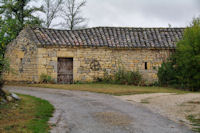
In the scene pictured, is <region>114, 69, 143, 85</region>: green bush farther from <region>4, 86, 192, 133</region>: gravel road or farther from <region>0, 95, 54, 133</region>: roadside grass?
<region>0, 95, 54, 133</region>: roadside grass

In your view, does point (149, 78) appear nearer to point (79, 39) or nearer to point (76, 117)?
point (79, 39)

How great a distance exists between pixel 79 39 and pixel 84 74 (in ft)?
7.95

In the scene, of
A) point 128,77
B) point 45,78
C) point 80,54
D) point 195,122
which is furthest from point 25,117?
point 128,77

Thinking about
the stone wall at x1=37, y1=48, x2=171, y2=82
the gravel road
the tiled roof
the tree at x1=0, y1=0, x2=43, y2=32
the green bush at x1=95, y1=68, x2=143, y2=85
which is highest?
the tree at x1=0, y1=0, x2=43, y2=32

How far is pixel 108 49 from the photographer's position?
711 inches

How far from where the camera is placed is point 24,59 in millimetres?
17922

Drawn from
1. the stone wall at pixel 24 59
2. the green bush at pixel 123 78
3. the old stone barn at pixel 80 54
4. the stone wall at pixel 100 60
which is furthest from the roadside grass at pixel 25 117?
the green bush at pixel 123 78

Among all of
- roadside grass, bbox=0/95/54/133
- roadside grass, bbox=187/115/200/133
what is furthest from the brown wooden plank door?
roadside grass, bbox=187/115/200/133

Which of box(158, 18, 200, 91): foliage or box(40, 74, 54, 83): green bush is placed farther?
box(40, 74, 54, 83): green bush

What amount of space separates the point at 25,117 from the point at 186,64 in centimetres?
1243

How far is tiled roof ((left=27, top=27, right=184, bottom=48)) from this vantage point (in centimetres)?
1773

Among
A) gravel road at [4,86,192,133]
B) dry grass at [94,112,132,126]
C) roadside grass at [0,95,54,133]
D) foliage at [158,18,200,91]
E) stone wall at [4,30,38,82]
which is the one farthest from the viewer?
stone wall at [4,30,38,82]

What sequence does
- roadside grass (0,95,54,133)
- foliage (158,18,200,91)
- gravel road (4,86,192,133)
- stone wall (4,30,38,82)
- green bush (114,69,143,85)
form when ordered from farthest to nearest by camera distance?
green bush (114,69,143,85), stone wall (4,30,38,82), foliage (158,18,200,91), gravel road (4,86,192,133), roadside grass (0,95,54,133)

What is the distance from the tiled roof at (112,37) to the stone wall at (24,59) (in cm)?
72
